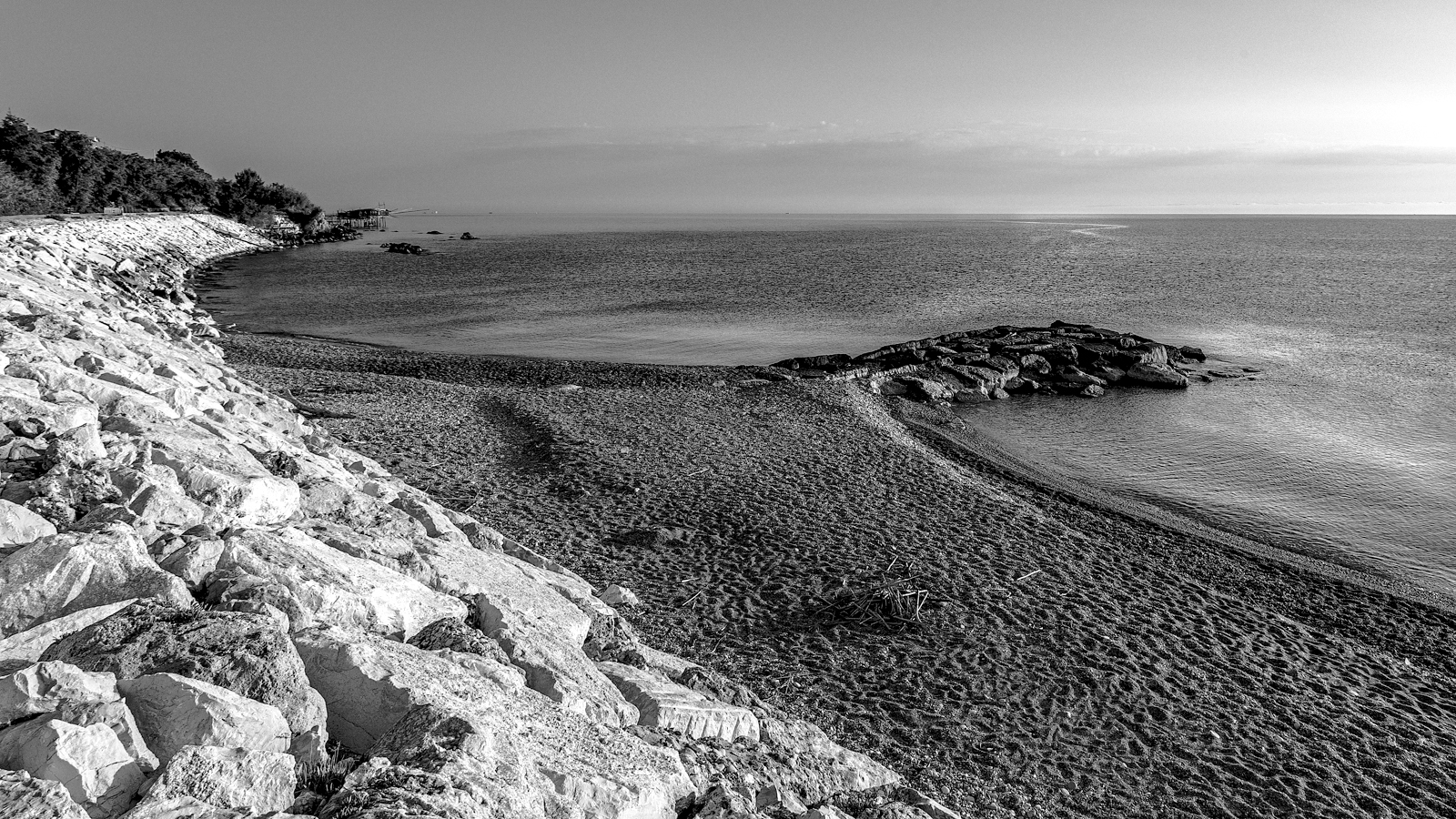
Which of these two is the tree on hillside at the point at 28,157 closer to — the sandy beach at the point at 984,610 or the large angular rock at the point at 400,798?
the sandy beach at the point at 984,610

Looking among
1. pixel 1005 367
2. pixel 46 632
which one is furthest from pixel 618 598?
pixel 1005 367

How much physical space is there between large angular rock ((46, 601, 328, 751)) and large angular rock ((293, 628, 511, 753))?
123 mm

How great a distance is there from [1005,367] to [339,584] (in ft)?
84.5

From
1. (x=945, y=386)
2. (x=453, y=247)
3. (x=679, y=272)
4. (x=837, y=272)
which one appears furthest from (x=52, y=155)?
(x=945, y=386)

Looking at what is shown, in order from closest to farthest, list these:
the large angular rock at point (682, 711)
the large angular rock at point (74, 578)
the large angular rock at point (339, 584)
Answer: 1. the large angular rock at point (74, 578)
2. the large angular rock at point (339, 584)
3. the large angular rock at point (682, 711)

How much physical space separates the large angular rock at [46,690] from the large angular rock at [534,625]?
7.69ft

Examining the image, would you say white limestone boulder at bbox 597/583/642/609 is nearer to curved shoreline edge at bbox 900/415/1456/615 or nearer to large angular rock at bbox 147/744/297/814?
large angular rock at bbox 147/744/297/814

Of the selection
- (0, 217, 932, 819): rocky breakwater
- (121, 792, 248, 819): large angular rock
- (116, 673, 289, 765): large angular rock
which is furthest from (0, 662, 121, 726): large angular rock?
(121, 792, 248, 819): large angular rock

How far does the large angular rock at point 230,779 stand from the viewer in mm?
3389

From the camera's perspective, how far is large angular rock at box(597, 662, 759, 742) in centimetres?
571

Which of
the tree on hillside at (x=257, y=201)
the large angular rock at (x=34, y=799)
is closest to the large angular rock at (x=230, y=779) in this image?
the large angular rock at (x=34, y=799)

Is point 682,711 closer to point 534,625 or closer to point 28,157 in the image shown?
point 534,625

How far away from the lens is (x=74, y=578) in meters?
4.72

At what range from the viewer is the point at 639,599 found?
1031 cm
